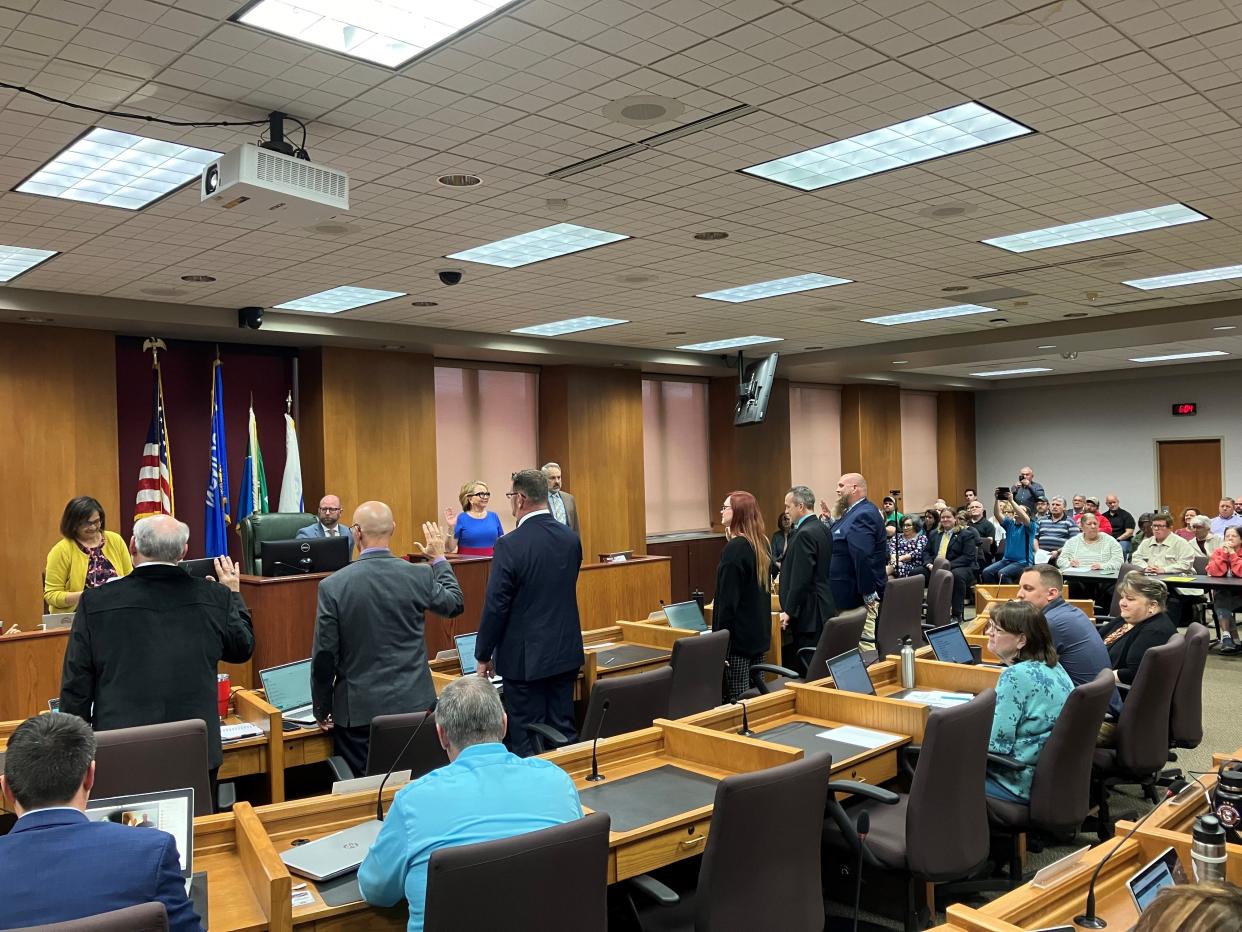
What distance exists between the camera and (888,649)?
6.76 m

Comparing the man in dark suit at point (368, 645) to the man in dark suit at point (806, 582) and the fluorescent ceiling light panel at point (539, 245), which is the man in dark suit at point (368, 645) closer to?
the man in dark suit at point (806, 582)

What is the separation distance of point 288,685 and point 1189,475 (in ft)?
52.8

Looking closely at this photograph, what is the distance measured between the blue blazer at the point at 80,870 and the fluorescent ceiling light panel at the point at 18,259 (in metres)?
5.15

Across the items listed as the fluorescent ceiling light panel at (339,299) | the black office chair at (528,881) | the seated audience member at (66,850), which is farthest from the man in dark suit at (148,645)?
the fluorescent ceiling light panel at (339,299)

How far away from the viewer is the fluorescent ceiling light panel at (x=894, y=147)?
169 inches

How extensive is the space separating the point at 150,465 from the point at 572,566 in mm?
5173

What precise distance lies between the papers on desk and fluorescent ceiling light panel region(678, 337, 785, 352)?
25.1 feet

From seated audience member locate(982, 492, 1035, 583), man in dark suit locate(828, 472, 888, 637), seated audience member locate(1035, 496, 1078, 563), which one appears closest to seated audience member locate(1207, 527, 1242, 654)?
seated audience member locate(1035, 496, 1078, 563)

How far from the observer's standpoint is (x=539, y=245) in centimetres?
632

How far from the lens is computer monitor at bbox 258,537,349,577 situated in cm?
602

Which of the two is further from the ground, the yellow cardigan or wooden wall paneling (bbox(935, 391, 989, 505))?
wooden wall paneling (bbox(935, 391, 989, 505))

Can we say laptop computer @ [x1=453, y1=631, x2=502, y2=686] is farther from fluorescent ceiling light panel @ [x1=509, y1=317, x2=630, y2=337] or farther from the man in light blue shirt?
fluorescent ceiling light panel @ [x1=509, y1=317, x2=630, y2=337]

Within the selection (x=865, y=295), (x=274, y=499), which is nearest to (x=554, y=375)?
(x=274, y=499)

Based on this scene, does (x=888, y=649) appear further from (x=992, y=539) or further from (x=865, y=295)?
(x=992, y=539)
